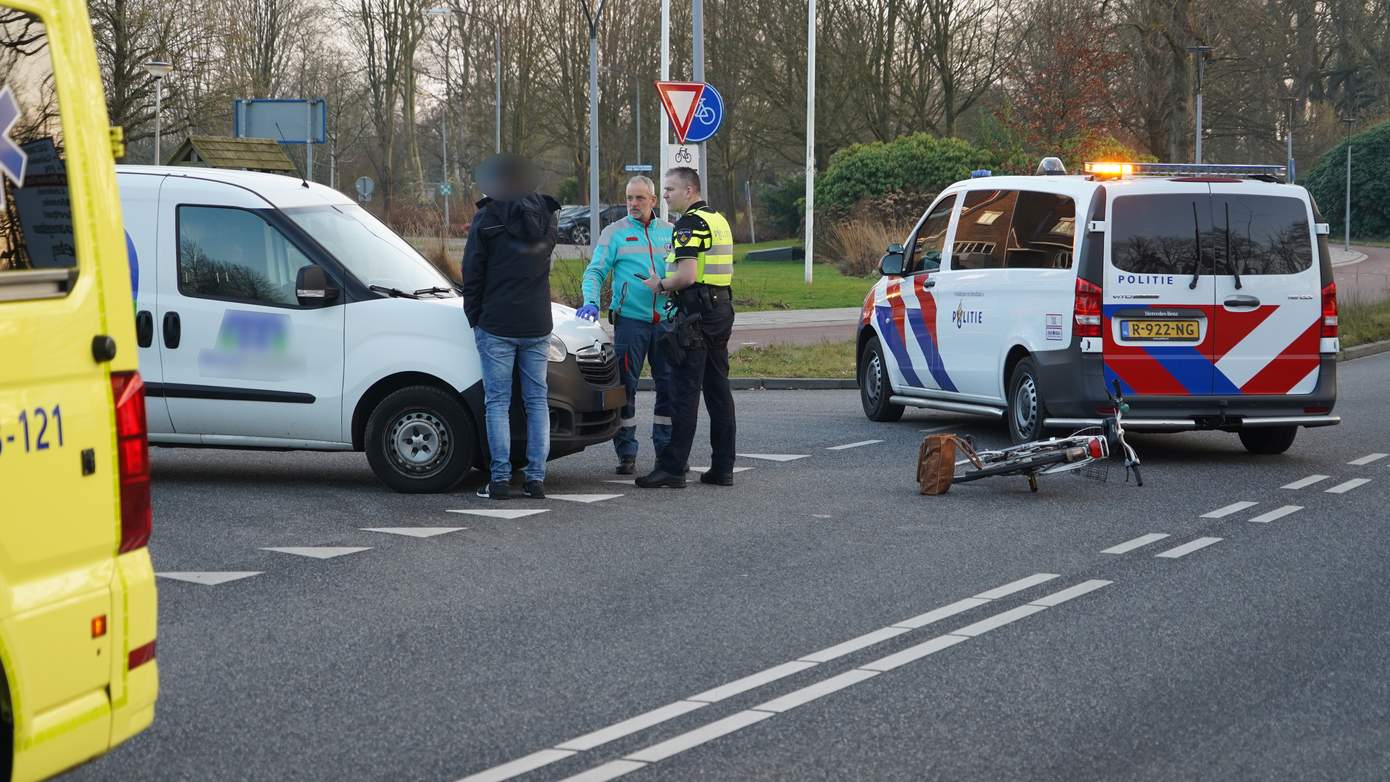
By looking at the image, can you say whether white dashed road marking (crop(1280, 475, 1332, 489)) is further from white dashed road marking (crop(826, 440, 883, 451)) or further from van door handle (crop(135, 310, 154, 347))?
van door handle (crop(135, 310, 154, 347))

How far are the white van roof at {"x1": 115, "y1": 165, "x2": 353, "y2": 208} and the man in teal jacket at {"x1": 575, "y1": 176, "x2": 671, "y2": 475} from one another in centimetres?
171

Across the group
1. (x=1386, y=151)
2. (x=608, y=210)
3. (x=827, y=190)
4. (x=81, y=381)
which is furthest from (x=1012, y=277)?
(x=1386, y=151)

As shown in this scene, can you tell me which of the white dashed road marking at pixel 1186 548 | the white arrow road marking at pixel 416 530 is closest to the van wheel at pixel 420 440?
the white arrow road marking at pixel 416 530

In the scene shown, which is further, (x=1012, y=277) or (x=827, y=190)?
(x=827, y=190)

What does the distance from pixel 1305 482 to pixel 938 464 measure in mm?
2467

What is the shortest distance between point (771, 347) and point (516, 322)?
11.3m

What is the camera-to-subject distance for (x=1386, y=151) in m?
61.1

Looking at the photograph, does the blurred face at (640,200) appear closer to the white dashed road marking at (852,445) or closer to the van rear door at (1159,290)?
the white dashed road marking at (852,445)

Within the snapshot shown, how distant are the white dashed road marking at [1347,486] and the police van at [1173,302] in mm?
809

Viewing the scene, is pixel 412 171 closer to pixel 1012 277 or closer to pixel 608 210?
pixel 608 210

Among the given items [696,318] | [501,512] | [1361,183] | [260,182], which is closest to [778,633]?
[501,512]

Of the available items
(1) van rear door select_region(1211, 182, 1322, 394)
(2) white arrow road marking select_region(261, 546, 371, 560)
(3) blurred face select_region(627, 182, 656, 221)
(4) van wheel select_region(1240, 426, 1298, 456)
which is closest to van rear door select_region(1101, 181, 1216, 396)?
(1) van rear door select_region(1211, 182, 1322, 394)

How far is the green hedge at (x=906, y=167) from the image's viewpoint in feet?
134

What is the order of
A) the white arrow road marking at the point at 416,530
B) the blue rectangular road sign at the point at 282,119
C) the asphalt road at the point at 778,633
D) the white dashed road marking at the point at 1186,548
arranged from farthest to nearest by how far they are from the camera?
the blue rectangular road sign at the point at 282,119 → the white arrow road marking at the point at 416,530 → the white dashed road marking at the point at 1186,548 → the asphalt road at the point at 778,633
